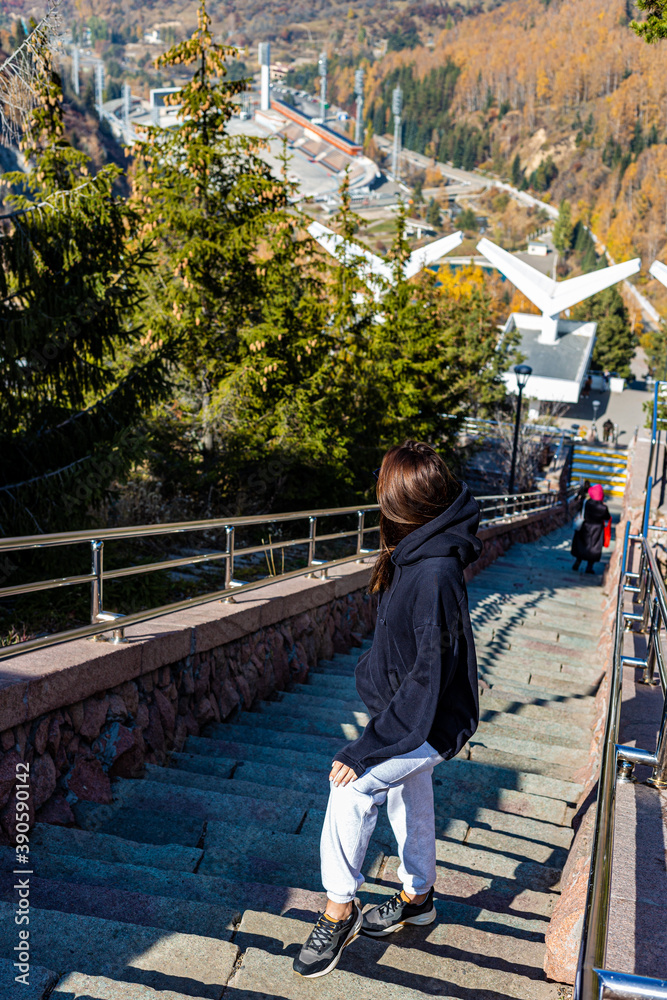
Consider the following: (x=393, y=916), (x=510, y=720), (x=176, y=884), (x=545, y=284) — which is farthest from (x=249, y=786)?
(x=545, y=284)

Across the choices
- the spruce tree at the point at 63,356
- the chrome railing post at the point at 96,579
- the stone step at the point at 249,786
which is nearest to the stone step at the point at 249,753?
the stone step at the point at 249,786

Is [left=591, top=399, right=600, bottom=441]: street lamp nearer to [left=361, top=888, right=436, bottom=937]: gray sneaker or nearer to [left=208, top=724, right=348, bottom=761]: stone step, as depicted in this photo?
[left=208, top=724, right=348, bottom=761]: stone step

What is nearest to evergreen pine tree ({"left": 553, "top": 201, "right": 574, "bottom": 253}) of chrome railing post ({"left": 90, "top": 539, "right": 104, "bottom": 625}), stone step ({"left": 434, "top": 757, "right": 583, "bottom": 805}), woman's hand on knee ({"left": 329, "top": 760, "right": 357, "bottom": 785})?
stone step ({"left": 434, "top": 757, "right": 583, "bottom": 805})

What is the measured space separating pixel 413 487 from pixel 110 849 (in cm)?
190

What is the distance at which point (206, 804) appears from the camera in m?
3.52

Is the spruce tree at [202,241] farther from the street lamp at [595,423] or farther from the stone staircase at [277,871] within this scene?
the street lamp at [595,423]

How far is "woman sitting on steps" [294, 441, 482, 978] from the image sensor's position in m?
2.33

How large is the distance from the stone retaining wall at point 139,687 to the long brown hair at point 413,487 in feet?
5.59

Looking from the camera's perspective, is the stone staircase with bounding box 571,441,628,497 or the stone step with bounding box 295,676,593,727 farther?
the stone staircase with bounding box 571,441,628,497

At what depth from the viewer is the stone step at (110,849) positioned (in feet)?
10.1

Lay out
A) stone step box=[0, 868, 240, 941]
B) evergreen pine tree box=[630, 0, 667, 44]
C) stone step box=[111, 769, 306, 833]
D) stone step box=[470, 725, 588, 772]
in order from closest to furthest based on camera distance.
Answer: stone step box=[0, 868, 240, 941] < stone step box=[111, 769, 306, 833] < stone step box=[470, 725, 588, 772] < evergreen pine tree box=[630, 0, 667, 44]

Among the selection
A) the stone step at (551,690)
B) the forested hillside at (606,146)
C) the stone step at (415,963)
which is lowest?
the stone step at (551,690)

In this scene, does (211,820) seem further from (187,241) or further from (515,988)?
(187,241)

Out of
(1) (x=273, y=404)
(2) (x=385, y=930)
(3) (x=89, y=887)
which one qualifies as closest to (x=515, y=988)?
(2) (x=385, y=930)
